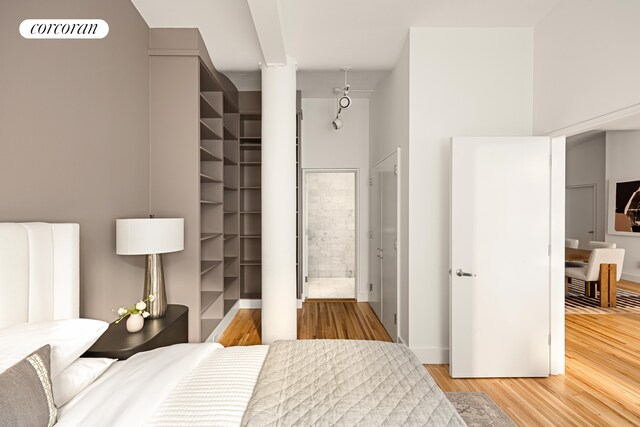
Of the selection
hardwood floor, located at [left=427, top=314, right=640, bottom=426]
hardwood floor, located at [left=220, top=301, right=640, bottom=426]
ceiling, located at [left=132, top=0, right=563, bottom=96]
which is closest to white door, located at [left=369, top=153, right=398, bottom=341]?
hardwood floor, located at [left=220, top=301, right=640, bottom=426]

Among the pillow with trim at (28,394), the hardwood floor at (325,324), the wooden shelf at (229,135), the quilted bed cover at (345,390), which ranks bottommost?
the hardwood floor at (325,324)

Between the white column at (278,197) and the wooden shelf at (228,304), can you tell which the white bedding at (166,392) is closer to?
the white column at (278,197)

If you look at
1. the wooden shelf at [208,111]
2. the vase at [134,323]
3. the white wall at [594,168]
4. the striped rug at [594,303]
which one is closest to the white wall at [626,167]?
the white wall at [594,168]

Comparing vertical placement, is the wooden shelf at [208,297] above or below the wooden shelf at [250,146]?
below

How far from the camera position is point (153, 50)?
109 inches

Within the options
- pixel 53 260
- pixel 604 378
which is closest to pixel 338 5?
pixel 53 260

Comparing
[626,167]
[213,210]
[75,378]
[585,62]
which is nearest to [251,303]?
[213,210]

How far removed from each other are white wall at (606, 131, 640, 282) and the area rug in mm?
5789

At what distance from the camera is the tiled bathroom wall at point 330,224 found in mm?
6367

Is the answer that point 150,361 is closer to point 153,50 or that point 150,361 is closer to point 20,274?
point 20,274

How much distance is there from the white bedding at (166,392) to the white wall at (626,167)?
24.5 feet

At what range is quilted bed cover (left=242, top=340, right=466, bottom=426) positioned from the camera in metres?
1.16

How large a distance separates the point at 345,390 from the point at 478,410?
1.46 metres

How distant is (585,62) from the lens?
2.39m
